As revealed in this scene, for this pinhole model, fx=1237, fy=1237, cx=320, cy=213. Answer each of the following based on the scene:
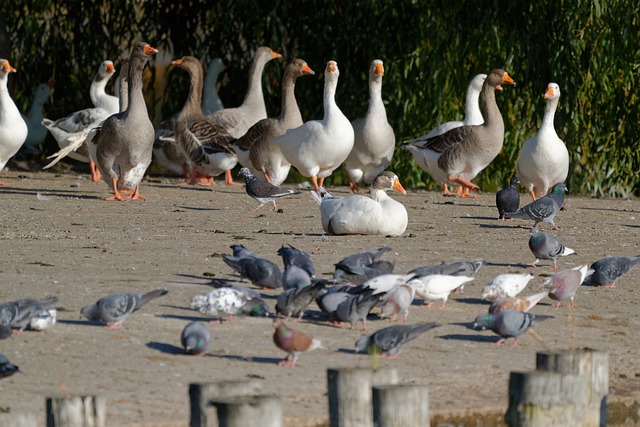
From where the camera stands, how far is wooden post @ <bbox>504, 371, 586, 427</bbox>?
456 cm

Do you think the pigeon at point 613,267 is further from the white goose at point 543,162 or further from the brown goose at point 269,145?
the brown goose at point 269,145

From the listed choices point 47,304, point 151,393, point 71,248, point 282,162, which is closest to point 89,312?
point 47,304

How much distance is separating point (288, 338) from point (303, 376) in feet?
0.70

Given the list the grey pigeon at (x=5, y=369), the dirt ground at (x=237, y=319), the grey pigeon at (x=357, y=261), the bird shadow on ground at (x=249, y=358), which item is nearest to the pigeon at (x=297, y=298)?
the dirt ground at (x=237, y=319)

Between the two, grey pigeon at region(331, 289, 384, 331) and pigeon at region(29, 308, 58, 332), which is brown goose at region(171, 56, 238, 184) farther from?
pigeon at region(29, 308, 58, 332)

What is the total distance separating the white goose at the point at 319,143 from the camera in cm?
1501

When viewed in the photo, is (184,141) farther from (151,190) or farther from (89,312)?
(89,312)

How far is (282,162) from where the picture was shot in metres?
16.4

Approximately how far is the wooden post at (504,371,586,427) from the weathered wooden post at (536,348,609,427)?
443 mm

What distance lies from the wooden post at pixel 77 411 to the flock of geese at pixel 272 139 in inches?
340

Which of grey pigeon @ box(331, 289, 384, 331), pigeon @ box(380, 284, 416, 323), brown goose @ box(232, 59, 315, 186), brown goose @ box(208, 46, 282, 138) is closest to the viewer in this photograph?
grey pigeon @ box(331, 289, 384, 331)

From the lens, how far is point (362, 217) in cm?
1066

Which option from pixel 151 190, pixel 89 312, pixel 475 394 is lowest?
pixel 475 394

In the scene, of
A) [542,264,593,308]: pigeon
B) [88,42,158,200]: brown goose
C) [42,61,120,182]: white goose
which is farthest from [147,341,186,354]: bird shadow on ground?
[42,61,120,182]: white goose
